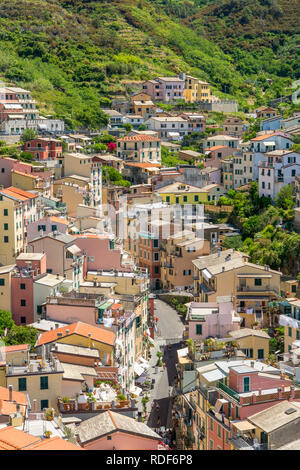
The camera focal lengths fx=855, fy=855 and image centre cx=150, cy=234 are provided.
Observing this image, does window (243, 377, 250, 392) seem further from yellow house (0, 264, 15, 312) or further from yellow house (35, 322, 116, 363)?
yellow house (0, 264, 15, 312)

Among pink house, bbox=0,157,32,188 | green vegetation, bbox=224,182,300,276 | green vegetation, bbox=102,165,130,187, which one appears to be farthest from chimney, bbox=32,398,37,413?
green vegetation, bbox=102,165,130,187

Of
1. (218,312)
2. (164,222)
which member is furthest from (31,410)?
(164,222)

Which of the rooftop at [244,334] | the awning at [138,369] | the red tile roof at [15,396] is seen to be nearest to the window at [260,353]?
the rooftop at [244,334]

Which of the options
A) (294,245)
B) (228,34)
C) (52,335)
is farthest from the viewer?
(228,34)

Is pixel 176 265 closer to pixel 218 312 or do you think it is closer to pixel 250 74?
pixel 218 312

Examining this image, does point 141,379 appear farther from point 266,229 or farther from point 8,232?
point 266,229
